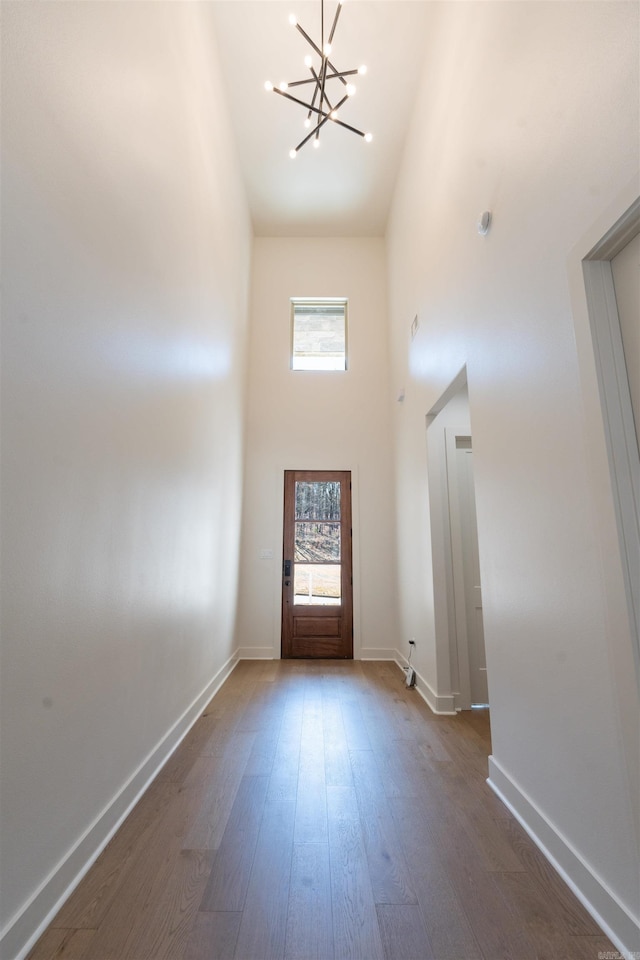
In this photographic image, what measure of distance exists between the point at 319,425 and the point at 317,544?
153 centimetres

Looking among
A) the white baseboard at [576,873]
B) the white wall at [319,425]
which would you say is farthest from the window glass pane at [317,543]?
the white baseboard at [576,873]

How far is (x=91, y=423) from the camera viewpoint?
5.12ft

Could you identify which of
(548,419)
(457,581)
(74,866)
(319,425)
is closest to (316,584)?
(319,425)

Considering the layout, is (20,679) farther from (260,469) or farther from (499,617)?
(260,469)

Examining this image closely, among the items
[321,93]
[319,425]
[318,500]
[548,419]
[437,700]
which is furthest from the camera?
[319,425]

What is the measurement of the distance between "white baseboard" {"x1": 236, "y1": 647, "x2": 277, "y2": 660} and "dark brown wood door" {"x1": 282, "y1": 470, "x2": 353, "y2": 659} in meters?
0.17

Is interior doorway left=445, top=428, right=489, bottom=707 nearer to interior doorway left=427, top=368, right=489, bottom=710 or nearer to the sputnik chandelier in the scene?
interior doorway left=427, top=368, right=489, bottom=710

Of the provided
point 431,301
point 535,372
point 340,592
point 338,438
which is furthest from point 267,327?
Answer: point 535,372

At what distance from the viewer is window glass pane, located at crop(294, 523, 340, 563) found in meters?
5.11

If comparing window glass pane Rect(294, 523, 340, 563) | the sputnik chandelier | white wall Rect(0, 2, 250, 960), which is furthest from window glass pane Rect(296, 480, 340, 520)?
the sputnik chandelier

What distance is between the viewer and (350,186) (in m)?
5.07

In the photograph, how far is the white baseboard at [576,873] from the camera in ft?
3.87

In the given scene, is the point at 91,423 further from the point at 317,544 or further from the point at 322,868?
the point at 317,544

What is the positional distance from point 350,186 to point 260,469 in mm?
3620
